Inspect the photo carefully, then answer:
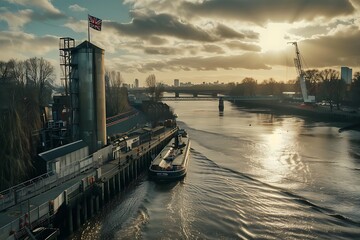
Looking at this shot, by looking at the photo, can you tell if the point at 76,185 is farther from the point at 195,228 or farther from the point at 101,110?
the point at 101,110

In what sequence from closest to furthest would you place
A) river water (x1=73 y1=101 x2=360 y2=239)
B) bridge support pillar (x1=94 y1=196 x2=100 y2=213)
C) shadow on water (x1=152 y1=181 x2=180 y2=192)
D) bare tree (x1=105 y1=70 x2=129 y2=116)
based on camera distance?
river water (x1=73 y1=101 x2=360 y2=239) < bridge support pillar (x1=94 y1=196 x2=100 y2=213) < shadow on water (x1=152 y1=181 x2=180 y2=192) < bare tree (x1=105 y1=70 x2=129 y2=116)

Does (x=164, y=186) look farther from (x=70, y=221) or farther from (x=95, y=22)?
(x=95, y=22)

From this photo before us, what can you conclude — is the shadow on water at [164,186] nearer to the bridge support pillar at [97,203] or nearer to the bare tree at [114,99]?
the bridge support pillar at [97,203]

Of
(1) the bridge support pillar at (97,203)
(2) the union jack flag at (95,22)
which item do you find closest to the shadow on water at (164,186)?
(1) the bridge support pillar at (97,203)

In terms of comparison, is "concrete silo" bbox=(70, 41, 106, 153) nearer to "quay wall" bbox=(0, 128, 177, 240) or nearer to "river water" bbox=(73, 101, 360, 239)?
"quay wall" bbox=(0, 128, 177, 240)

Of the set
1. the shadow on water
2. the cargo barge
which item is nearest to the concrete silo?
the cargo barge

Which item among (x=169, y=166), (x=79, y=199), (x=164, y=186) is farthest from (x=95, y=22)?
(x=79, y=199)

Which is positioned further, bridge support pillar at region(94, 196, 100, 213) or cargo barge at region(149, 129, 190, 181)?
cargo barge at region(149, 129, 190, 181)

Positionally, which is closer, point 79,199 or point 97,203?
point 79,199
